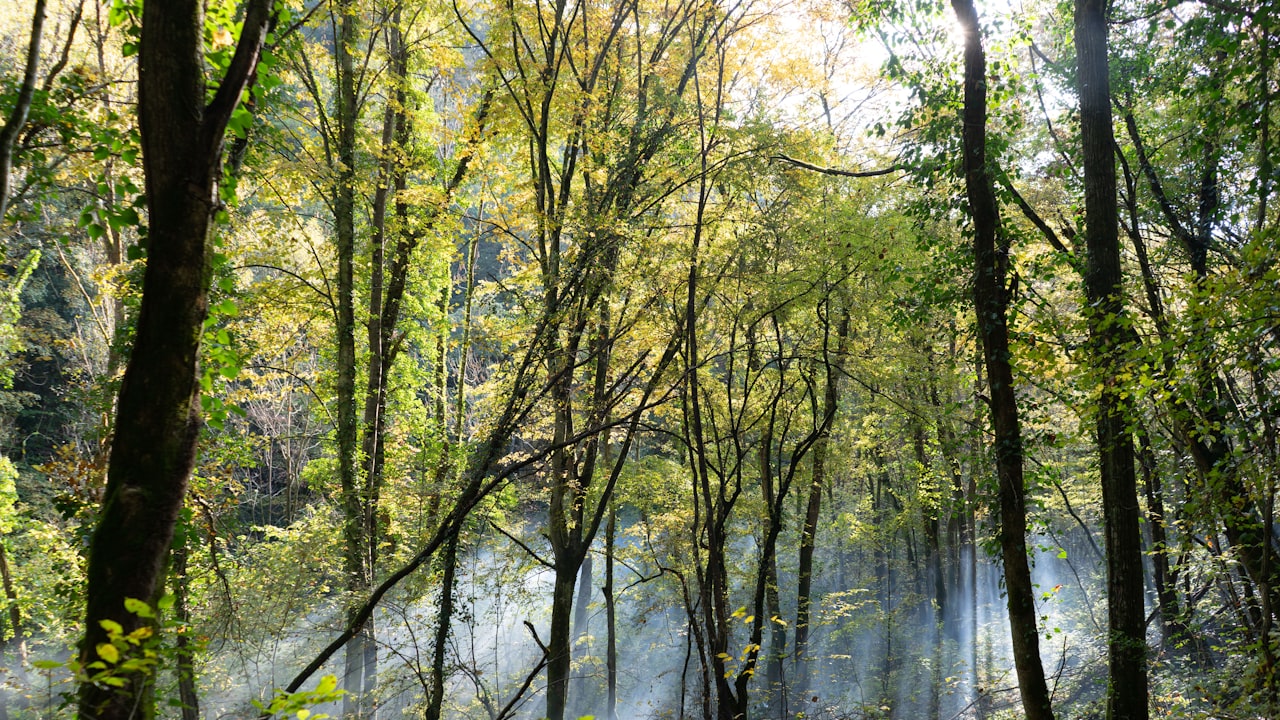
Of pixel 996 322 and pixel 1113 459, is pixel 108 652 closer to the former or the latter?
pixel 996 322

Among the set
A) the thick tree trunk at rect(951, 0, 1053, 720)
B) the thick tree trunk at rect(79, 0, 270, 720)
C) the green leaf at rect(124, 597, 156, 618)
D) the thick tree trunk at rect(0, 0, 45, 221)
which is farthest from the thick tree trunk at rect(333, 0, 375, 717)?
the green leaf at rect(124, 597, 156, 618)

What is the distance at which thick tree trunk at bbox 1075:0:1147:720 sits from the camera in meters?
4.81

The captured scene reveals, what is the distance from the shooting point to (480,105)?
10.3 metres

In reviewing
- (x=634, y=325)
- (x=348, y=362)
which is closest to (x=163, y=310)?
(x=634, y=325)

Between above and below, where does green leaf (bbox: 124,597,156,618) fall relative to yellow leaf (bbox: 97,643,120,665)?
above

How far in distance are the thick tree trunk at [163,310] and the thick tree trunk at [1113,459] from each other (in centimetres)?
523

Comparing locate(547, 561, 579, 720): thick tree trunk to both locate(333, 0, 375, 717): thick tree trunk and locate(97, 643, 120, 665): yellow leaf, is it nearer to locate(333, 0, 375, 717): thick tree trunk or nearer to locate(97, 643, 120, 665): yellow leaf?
locate(333, 0, 375, 717): thick tree trunk

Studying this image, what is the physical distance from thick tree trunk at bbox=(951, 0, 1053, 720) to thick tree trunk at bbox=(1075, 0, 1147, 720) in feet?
1.95

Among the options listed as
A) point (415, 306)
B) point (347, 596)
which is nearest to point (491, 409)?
point (347, 596)

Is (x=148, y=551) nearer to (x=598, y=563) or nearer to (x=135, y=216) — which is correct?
(x=135, y=216)

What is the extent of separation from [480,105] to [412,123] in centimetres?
186

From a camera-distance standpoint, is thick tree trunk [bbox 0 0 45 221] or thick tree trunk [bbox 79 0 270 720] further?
thick tree trunk [bbox 0 0 45 221]

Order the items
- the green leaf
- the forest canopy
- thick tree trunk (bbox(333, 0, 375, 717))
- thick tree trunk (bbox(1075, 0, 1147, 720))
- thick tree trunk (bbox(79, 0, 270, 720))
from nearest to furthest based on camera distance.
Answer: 1. the green leaf
2. thick tree trunk (bbox(79, 0, 270, 720))
3. the forest canopy
4. thick tree trunk (bbox(1075, 0, 1147, 720))
5. thick tree trunk (bbox(333, 0, 375, 717))

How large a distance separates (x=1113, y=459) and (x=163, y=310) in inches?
232
